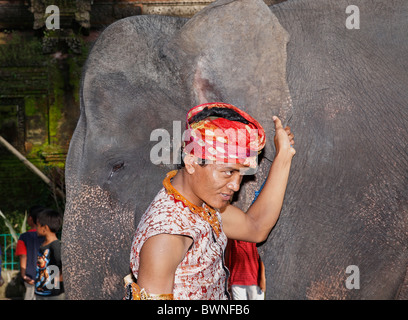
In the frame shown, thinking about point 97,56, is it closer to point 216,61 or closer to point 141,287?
point 216,61

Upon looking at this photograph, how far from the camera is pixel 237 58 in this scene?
211 cm

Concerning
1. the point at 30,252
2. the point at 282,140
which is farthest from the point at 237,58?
the point at 30,252

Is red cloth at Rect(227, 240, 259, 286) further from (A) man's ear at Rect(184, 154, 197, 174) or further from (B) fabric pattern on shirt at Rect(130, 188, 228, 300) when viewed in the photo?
(A) man's ear at Rect(184, 154, 197, 174)

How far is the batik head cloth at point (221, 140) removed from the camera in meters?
1.58

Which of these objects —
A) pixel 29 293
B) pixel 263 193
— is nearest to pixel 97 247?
pixel 263 193

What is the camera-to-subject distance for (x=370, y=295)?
232 cm

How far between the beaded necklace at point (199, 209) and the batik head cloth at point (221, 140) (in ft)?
0.42

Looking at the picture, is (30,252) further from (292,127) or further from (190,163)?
(190,163)

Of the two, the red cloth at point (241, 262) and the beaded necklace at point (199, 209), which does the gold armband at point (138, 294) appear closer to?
the beaded necklace at point (199, 209)

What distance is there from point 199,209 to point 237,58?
694 millimetres

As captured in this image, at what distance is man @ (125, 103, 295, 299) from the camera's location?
150cm

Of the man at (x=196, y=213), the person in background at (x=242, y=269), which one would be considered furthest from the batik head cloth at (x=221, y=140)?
the person in background at (x=242, y=269)

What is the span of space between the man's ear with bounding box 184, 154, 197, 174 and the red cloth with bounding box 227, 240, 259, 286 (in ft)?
1.96

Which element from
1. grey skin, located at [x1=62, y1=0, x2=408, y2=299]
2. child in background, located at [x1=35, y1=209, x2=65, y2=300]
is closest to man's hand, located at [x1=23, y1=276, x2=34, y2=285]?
child in background, located at [x1=35, y1=209, x2=65, y2=300]
